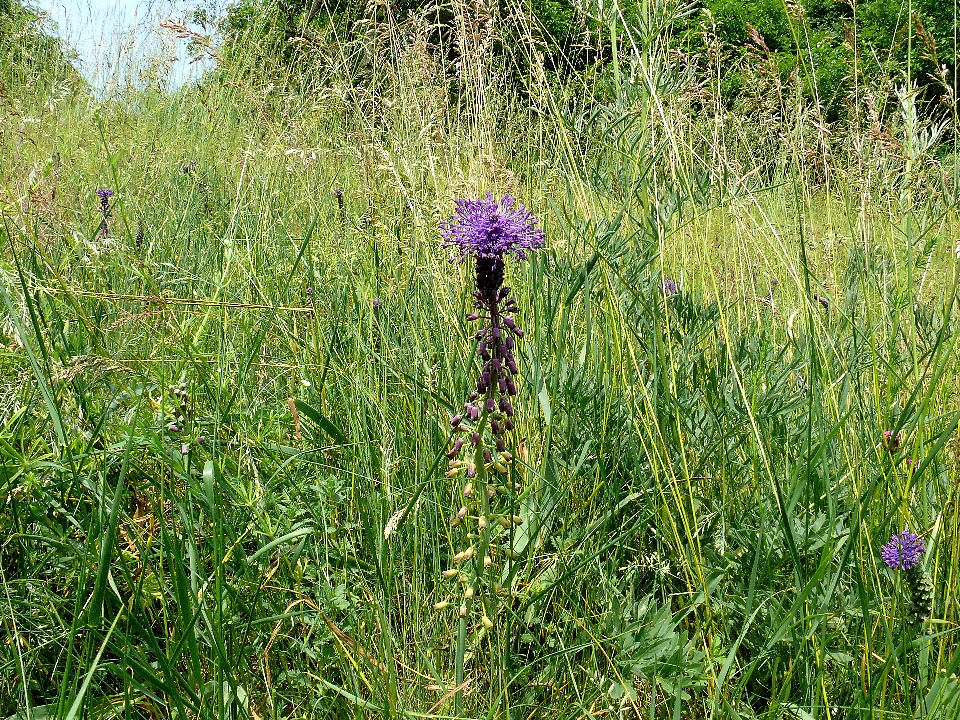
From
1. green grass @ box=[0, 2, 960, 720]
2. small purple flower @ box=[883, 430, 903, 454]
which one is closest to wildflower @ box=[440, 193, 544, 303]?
green grass @ box=[0, 2, 960, 720]

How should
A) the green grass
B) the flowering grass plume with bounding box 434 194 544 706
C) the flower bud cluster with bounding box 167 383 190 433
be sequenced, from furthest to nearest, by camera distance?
the flower bud cluster with bounding box 167 383 190 433
the flowering grass plume with bounding box 434 194 544 706
the green grass

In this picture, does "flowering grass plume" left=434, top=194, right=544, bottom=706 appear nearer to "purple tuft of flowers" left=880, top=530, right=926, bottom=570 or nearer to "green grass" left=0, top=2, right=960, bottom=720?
"green grass" left=0, top=2, right=960, bottom=720

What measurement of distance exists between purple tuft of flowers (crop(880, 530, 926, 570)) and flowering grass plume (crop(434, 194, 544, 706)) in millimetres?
628

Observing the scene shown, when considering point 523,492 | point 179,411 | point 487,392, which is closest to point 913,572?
point 523,492

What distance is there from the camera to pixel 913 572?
1.28 meters

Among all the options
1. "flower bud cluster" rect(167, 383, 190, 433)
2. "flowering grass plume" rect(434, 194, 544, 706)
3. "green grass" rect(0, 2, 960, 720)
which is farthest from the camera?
"flower bud cluster" rect(167, 383, 190, 433)

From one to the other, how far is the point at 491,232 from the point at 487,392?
0.31 meters

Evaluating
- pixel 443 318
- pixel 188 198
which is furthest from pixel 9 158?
pixel 443 318

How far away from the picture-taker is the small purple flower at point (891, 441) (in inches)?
53.2

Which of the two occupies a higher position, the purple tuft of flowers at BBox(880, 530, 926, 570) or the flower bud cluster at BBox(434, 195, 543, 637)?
the flower bud cluster at BBox(434, 195, 543, 637)

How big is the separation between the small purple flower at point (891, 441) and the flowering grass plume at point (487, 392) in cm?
68

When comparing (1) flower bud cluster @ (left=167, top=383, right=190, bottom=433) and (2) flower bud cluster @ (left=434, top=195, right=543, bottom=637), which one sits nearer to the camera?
(2) flower bud cluster @ (left=434, top=195, right=543, bottom=637)

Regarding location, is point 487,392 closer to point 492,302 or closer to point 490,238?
point 492,302

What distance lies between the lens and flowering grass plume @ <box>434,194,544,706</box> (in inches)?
53.1
